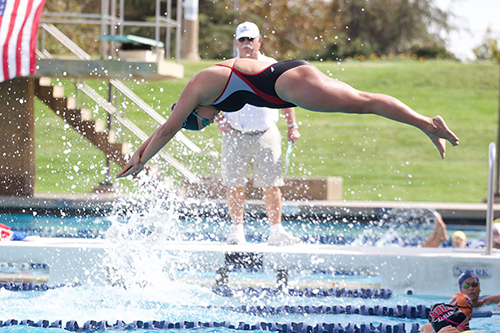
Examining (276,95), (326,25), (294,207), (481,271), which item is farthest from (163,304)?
(326,25)

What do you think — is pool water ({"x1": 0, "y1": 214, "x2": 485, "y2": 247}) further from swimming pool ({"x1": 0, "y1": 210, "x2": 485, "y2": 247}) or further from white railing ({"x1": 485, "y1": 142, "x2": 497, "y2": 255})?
white railing ({"x1": 485, "y1": 142, "x2": 497, "y2": 255})

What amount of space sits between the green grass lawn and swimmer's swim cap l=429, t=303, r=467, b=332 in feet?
23.1

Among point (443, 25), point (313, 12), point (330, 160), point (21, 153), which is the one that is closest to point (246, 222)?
point (21, 153)

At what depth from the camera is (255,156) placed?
19.3 feet

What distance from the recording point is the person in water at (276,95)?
3.63 metres

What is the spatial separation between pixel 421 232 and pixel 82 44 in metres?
17.7

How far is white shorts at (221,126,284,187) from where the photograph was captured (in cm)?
581

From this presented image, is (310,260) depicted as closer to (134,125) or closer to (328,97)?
(328,97)

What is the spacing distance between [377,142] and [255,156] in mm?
11477

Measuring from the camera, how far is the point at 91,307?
15.8ft

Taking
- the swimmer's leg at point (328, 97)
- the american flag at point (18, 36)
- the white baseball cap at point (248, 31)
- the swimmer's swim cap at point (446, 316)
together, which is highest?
the american flag at point (18, 36)

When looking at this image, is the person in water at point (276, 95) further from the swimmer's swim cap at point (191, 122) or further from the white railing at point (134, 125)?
the white railing at point (134, 125)

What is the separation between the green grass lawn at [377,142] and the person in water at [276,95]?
676 cm

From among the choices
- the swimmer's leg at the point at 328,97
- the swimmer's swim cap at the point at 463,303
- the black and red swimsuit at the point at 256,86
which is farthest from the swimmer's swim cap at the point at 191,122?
the swimmer's swim cap at the point at 463,303
